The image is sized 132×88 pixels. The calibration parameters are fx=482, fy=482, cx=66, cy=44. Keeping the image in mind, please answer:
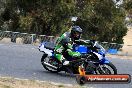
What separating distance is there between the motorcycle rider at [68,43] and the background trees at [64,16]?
25092mm

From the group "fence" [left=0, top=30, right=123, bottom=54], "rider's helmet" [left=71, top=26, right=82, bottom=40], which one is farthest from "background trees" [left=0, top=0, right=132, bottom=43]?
"rider's helmet" [left=71, top=26, right=82, bottom=40]

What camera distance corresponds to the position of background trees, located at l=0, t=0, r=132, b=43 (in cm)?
4078

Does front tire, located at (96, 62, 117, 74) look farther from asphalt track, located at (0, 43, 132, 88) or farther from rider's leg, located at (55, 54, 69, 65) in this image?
rider's leg, located at (55, 54, 69, 65)

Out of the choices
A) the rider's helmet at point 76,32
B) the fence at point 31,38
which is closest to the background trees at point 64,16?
the fence at point 31,38

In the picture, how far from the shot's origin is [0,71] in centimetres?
1503

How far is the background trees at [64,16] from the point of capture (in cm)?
4078

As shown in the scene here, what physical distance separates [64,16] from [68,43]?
84.9ft

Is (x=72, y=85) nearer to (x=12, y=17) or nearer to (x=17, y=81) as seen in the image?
(x=17, y=81)

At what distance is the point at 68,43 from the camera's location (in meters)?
14.9

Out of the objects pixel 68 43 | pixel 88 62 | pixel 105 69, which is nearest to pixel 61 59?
pixel 68 43

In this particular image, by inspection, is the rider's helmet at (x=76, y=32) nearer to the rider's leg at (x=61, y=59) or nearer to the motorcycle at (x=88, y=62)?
the motorcycle at (x=88, y=62)

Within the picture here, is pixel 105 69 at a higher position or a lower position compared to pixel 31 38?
lower

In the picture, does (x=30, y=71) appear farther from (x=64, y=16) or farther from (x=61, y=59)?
(x=64, y=16)

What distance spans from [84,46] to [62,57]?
78 cm
